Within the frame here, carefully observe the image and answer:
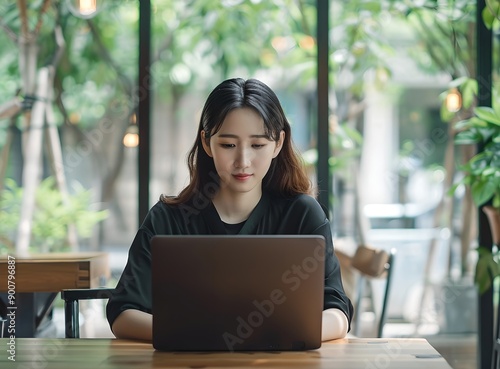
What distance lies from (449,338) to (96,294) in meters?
2.42

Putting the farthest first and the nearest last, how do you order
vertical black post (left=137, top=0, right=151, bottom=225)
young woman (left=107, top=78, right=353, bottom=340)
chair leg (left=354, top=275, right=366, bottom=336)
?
1. vertical black post (left=137, top=0, right=151, bottom=225)
2. chair leg (left=354, top=275, right=366, bottom=336)
3. young woman (left=107, top=78, right=353, bottom=340)

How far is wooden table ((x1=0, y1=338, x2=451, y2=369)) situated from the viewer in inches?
59.4

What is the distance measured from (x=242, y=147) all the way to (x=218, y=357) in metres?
0.59

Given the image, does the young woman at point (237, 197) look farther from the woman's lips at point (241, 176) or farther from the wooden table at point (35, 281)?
the wooden table at point (35, 281)

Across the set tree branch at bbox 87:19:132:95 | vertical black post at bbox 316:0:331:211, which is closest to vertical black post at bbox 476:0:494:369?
vertical black post at bbox 316:0:331:211

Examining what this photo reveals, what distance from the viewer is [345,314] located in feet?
6.15

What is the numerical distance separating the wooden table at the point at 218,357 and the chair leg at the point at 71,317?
331 mm

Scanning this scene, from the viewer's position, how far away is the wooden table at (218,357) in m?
1.51

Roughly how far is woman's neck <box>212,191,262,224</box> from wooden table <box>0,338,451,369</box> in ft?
1.60

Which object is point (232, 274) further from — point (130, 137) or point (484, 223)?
point (130, 137)

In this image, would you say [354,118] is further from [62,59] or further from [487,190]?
[62,59]

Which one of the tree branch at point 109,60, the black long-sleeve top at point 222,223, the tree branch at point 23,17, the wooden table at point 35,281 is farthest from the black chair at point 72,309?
the tree branch at point 109,60

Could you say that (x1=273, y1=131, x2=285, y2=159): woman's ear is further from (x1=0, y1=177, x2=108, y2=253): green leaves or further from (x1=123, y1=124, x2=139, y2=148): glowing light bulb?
(x1=0, y1=177, x2=108, y2=253): green leaves

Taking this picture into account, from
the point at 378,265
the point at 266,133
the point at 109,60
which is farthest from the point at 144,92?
the point at 266,133
